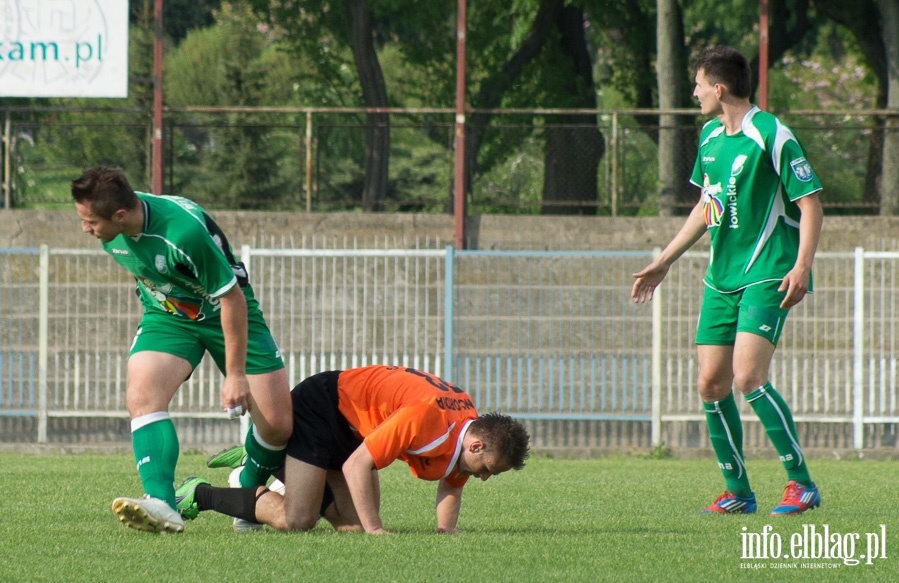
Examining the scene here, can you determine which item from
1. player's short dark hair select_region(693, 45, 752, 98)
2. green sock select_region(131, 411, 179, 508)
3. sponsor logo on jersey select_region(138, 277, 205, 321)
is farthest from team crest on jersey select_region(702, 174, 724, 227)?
green sock select_region(131, 411, 179, 508)

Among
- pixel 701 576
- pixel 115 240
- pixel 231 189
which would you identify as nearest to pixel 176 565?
pixel 115 240

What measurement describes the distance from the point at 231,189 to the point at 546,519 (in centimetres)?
2069

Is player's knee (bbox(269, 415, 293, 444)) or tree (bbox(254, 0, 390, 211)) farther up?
tree (bbox(254, 0, 390, 211))

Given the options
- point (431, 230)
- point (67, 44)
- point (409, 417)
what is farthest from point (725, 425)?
point (67, 44)

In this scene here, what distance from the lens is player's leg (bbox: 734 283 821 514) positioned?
6.04 metres

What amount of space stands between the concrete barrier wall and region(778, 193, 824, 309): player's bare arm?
9.01 metres

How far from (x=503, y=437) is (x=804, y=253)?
1786 millimetres

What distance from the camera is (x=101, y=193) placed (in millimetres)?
5242

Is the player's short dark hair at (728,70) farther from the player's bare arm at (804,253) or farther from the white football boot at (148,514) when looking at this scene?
the white football boot at (148,514)

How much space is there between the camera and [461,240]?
15.1 meters

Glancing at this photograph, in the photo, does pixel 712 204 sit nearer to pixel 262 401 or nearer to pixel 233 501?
pixel 262 401

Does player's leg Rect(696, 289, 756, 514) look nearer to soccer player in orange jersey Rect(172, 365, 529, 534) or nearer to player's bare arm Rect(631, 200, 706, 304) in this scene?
player's bare arm Rect(631, 200, 706, 304)

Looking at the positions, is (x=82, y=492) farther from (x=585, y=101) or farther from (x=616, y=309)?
(x=585, y=101)

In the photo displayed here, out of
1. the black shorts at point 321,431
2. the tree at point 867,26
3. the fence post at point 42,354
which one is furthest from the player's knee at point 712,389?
the tree at point 867,26
